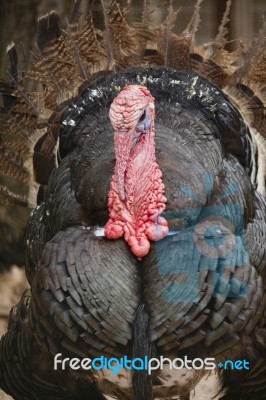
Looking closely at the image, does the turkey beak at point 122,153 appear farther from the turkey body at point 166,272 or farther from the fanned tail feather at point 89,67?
the fanned tail feather at point 89,67

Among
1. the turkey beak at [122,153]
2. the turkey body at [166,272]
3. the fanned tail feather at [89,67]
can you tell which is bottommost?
the turkey body at [166,272]

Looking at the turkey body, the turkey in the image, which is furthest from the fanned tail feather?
the turkey body

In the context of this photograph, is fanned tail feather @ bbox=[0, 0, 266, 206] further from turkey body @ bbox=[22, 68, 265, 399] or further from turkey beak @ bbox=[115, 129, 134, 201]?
turkey beak @ bbox=[115, 129, 134, 201]

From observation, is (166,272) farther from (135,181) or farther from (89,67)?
(89,67)

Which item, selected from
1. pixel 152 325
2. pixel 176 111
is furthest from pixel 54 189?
pixel 152 325

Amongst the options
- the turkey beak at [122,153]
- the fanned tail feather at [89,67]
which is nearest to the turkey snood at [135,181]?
the turkey beak at [122,153]

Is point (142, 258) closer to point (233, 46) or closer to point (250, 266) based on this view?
point (250, 266)

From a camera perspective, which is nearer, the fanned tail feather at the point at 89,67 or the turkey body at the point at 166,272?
the turkey body at the point at 166,272

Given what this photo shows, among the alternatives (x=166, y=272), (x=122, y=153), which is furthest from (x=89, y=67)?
(x=166, y=272)
